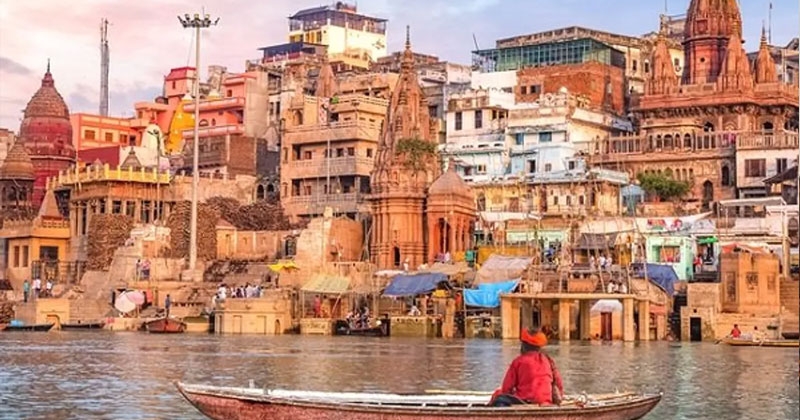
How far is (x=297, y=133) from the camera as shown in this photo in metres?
84.8

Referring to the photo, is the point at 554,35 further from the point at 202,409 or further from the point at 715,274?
the point at 202,409

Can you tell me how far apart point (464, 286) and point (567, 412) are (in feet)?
142

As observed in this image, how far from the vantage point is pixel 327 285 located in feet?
220

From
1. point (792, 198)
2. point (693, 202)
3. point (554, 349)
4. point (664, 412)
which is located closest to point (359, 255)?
point (693, 202)

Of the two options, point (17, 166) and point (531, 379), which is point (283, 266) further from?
point (531, 379)

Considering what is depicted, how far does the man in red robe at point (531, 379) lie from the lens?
20.7 m

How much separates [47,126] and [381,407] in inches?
3035

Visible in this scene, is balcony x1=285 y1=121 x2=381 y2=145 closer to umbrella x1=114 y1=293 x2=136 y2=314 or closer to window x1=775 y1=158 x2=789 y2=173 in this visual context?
umbrella x1=114 y1=293 x2=136 y2=314

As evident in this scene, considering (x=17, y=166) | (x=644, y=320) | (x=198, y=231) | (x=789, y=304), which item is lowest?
(x=644, y=320)

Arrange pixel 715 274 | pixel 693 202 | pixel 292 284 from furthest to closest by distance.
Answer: pixel 693 202 → pixel 292 284 → pixel 715 274

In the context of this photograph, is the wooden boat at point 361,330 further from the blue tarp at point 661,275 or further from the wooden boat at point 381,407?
the wooden boat at point 381,407

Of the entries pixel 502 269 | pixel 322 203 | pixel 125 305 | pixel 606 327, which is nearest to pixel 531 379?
pixel 606 327

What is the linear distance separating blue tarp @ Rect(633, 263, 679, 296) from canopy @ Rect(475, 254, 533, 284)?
4642 mm

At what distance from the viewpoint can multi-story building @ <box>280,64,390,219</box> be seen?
81.9 metres
